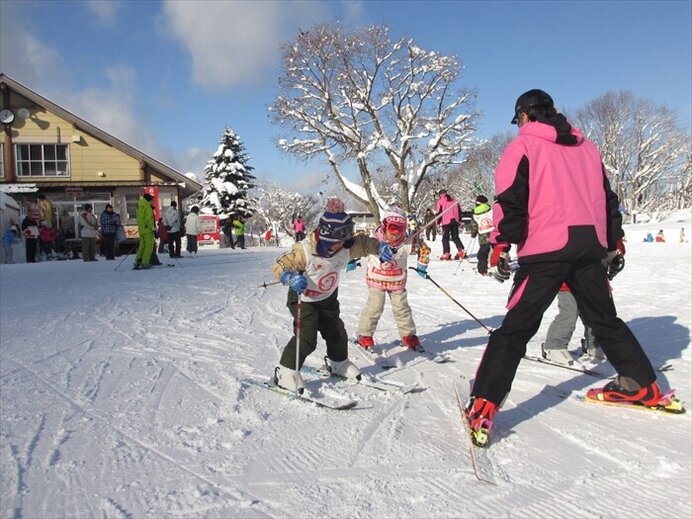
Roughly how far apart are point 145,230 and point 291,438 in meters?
11.1

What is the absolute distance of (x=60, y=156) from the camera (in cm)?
2659

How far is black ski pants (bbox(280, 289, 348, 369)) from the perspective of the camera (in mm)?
3922

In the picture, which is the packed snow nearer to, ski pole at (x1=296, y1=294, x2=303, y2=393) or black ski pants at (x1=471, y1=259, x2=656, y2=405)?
ski pole at (x1=296, y1=294, x2=303, y2=393)

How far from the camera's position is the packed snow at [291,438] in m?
2.35

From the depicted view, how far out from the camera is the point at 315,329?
3.97 meters

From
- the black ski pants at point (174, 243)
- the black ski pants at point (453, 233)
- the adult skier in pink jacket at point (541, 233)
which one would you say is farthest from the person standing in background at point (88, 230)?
the adult skier in pink jacket at point (541, 233)

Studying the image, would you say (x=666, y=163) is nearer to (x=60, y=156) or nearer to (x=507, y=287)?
(x=507, y=287)

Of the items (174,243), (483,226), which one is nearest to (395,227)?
(483,226)

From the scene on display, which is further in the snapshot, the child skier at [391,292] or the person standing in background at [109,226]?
the person standing in background at [109,226]

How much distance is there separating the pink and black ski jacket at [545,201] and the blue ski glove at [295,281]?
1.36 m

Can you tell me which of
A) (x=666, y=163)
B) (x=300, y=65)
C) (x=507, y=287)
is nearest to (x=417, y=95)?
(x=300, y=65)

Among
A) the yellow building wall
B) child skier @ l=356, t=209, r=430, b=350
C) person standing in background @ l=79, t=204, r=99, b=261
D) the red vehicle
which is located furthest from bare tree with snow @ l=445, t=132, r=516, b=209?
child skier @ l=356, t=209, r=430, b=350

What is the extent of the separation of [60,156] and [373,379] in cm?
2751

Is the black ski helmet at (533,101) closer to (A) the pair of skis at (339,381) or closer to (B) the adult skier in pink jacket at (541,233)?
(B) the adult skier in pink jacket at (541,233)
